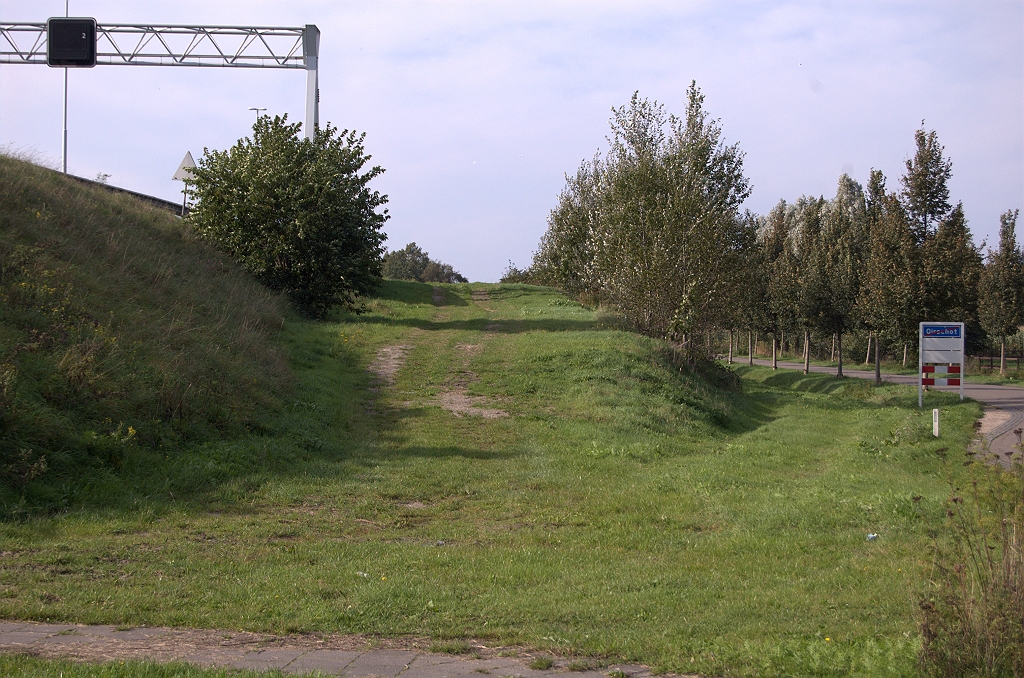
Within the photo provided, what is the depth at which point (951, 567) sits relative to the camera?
17.6ft

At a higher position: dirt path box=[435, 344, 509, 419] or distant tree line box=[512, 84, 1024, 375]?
distant tree line box=[512, 84, 1024, 375]

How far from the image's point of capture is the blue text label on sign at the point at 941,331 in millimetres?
21297

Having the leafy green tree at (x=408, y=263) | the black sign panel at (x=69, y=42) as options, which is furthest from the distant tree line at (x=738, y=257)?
the leafy green tree at (x=408, y=263)

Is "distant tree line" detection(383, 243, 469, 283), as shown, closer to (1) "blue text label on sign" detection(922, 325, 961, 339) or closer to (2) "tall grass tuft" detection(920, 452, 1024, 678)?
(1) "blue text label on sign" detection(922, 325, 961, 339)

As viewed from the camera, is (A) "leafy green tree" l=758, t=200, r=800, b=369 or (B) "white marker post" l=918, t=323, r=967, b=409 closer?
(B) "white marker post" l=918, t=323, r=967, b=409

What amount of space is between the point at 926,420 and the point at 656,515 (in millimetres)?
11875

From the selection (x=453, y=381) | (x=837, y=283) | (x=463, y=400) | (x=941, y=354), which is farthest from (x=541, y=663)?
(x=837, y=283)

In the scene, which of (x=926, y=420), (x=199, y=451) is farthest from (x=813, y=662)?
(x=926, y=420)

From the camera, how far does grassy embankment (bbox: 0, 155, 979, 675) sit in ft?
18.7

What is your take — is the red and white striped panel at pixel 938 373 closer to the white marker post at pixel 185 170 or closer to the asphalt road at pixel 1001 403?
the asphalt road at pixel 1001 403

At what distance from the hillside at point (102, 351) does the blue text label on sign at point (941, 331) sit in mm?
16174

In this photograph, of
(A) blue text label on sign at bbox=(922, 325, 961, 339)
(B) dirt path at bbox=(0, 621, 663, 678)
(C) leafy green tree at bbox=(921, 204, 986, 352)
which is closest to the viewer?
(B) dirt path at bbox=(0, 621, 663, 678)

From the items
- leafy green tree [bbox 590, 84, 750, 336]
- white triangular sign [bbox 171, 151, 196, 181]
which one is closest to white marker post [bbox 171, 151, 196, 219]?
white triangular sign [bbox 171, 151, 196, 181]

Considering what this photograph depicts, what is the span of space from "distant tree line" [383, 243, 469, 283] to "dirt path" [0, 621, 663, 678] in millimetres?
75953
